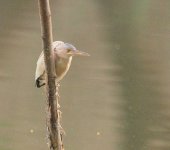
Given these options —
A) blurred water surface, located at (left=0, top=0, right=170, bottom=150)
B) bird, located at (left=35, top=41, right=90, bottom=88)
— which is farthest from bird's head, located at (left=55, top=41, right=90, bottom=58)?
blurred water surface, located at (left=0, top=0, right=170, bottom=150)

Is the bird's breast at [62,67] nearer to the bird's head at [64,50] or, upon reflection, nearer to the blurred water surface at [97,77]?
the bird's head at [64,50]

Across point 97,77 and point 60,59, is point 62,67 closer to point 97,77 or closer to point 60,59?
point 60,59

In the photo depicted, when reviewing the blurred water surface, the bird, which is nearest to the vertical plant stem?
the bird

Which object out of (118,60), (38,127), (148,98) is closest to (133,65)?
(118,60)

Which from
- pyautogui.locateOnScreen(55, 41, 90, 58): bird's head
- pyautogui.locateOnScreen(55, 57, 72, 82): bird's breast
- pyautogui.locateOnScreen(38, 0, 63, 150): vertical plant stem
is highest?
pyautogui.locateOnScreen(55, 41, 90, 58): bird's head

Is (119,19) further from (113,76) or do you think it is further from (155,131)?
(155,131)

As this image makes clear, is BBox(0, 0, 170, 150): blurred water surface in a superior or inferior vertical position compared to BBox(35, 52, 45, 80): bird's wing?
inferior

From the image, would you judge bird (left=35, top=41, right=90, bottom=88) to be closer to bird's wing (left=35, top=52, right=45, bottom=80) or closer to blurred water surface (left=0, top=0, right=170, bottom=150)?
bird's wing (left=35, top=52, right=45, bottom=80)

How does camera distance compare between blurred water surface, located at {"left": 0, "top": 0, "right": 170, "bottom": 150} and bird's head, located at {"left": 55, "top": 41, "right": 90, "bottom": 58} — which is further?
blurred water surface, located at {"left": 0, "top": 0, "right": 170, "bottom": 150}
